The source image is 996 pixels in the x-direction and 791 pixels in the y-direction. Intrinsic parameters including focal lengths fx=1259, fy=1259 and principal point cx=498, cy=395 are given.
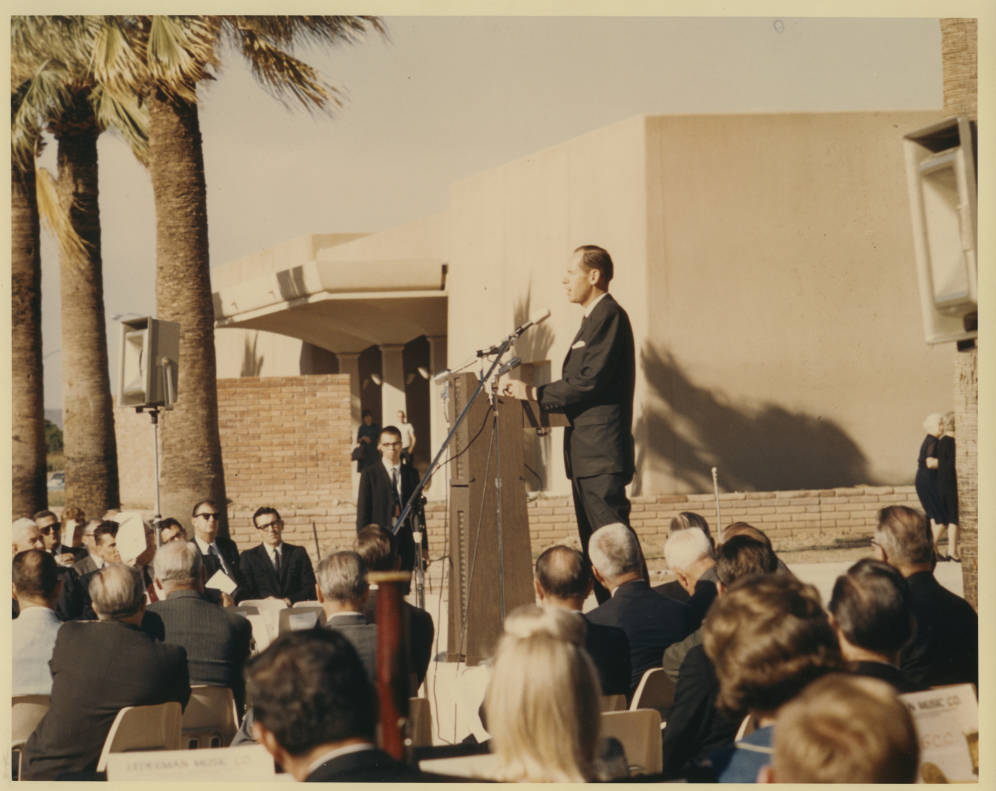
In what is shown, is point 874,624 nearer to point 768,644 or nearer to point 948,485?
point 768,644

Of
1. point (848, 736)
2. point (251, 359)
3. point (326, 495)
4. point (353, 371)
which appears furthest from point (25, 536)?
point (251, 359)

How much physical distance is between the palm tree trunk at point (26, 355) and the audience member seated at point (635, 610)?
1138cm

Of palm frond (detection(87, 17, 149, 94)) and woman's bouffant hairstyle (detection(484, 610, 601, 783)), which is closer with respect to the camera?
woman's bouffant hairstyle (detection(484, 610, 601, 783))

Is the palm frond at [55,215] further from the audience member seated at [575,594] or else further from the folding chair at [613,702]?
the folding chair at [613,702]

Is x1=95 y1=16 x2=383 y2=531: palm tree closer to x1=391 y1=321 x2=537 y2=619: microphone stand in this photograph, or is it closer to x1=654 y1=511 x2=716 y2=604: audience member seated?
x1=391 y1=321 x2=537 y2=619: microphone stand

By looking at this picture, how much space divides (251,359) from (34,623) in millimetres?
26617

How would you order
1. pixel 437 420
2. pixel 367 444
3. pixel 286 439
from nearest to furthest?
pixel 367 444, pixel 437 420, pixel 286 439

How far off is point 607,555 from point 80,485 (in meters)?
11.8

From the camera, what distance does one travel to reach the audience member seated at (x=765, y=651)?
314 centimetres

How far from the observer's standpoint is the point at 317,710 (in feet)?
9.45

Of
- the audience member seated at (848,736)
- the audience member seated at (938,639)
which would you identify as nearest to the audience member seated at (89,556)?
the audience member seated at (938,639)

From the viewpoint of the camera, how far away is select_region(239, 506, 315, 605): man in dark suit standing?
27.5 ft

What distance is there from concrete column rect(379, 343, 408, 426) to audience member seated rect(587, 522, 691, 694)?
1989 cm

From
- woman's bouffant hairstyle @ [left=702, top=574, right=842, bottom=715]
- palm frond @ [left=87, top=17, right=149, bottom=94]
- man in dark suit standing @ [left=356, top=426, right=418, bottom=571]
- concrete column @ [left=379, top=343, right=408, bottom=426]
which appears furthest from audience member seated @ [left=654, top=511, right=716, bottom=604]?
concrete column @ [left=379, top=343, right=408, bottom=426]
